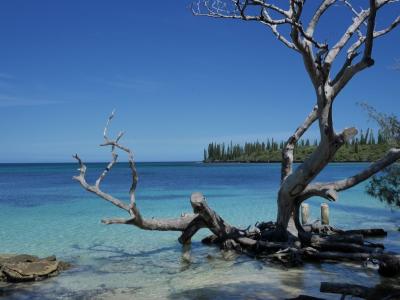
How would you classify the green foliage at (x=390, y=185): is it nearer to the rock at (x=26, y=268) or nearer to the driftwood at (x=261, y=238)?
the driftwood at (x=261, y=238)

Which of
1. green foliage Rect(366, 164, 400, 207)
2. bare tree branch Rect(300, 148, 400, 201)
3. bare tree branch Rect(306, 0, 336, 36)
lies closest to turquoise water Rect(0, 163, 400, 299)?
green foliage Rect(366, 164, 400, 207)

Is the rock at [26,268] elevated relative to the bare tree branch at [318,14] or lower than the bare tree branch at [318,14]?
lower

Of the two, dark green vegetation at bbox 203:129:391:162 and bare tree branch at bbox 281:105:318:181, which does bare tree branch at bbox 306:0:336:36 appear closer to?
bare tree branch at bbox 281:105:318:181

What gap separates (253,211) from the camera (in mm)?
25016

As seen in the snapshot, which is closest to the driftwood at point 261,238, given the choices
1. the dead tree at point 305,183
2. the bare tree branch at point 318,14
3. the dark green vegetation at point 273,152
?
the dead tree at point 305,183

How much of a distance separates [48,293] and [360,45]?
9245mm

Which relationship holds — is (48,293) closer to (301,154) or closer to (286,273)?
(286,273)

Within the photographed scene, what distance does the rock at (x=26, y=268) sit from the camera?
417 inches

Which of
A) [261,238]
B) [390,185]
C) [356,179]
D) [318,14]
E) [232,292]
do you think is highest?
[318,14]

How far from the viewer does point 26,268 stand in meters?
10.9

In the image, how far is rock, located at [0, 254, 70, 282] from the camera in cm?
1059

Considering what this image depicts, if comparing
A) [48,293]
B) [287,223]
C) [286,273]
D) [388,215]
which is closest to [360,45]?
[287,223]

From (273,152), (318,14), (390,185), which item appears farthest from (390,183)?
(273,152)

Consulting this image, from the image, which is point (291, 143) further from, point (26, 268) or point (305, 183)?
point (26, 268)
